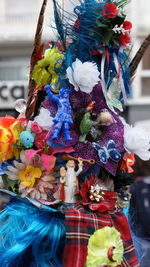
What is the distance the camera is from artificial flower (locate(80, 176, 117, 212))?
1.17 metres

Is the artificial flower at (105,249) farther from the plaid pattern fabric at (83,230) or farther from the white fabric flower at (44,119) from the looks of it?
the white fabric flower at (44,119)

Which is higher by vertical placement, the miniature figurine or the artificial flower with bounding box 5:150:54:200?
the miniature figurine

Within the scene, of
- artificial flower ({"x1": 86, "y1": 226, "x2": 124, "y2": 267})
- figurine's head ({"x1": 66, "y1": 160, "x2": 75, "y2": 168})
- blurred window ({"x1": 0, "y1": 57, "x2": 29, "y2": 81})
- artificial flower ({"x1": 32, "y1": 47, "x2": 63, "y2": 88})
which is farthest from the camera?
blurred window ({"x1": 0, "y1": 57, "x2": 29, "y2": 81})

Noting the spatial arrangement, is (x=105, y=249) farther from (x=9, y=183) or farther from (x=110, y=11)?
(x=110, y=11)

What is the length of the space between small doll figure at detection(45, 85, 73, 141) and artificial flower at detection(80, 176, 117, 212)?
0.15 m

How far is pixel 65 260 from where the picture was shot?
1.11 m

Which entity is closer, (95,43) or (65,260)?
(65,260)

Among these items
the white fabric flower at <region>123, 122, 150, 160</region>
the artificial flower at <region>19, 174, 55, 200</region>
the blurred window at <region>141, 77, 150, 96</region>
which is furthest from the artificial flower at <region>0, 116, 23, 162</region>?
the blurred window at <region>141, 77, 150, 96</region>

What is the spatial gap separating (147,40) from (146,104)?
17.7 feet

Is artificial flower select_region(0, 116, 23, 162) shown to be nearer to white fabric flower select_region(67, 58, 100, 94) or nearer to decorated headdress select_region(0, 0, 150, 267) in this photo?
decorated headdress select_region(0, 0, 150, 267)

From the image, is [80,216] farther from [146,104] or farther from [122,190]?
[146,104]

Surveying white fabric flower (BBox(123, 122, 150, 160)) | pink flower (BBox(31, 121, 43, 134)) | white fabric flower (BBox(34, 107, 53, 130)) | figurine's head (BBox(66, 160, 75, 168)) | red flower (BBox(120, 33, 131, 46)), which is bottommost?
figurine's head (BBox(66, 160, 75, 168))

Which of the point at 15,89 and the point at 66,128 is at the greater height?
the point at 66,128

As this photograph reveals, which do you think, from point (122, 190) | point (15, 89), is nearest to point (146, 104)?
point (15, 89)
